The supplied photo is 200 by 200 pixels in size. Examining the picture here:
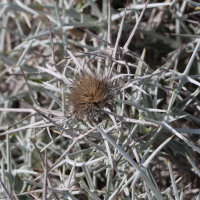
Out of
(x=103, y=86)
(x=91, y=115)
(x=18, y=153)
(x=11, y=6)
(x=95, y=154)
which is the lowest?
(x=18, y=153)

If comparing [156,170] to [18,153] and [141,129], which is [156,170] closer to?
[141,129]

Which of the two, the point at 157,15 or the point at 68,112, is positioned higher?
the point at 157,15

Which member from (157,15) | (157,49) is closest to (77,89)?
(157,49)

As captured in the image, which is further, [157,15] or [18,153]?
[18,153]

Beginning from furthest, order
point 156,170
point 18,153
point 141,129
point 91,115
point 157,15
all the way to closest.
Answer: point 18,153, point 157,15, point 156,170, point 141,129, point 91,115

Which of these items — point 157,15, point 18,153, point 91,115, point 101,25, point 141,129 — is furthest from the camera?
point 18,153
